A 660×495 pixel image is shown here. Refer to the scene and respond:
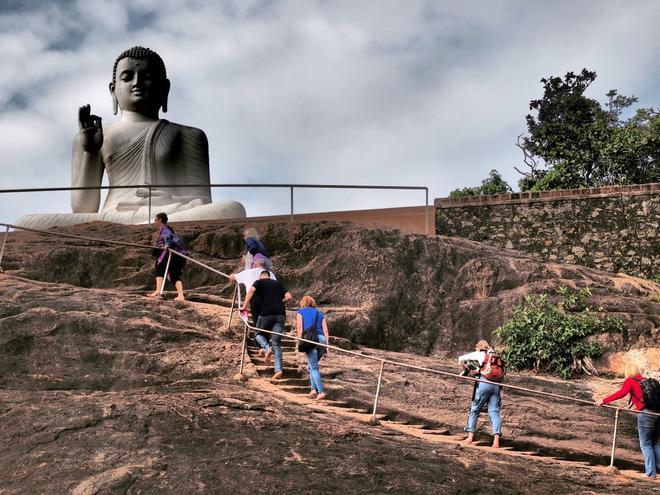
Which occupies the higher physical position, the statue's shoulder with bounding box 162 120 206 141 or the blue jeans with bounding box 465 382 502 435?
the statue's shoulder with bounding box 162 120 206 141

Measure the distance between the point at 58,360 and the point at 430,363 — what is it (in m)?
4.45

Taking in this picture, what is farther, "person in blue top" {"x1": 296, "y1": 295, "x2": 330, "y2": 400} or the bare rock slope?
"person in blue top" {"x1": 296, "y1": 295, "x2": 330, "y2": 400}

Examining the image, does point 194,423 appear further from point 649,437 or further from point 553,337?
point 553,337

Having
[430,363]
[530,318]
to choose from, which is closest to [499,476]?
[430,363]

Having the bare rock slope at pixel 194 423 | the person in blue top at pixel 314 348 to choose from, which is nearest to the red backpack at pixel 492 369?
the bare rock slope at pixel 194 423

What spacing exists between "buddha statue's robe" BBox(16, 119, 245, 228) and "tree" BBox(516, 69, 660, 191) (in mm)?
10364

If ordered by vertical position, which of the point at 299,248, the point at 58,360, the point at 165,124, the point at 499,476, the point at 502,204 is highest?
the point at 165,124

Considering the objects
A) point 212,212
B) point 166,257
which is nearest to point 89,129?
point 212,212

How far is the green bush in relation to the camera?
11406mm

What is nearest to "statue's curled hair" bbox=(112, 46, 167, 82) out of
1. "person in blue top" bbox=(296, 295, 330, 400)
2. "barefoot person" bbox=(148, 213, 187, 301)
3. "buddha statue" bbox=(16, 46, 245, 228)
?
"buddha statue" bbox=(16, 46, 245, 228)

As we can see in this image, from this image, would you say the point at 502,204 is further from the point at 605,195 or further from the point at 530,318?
the point at 530,318

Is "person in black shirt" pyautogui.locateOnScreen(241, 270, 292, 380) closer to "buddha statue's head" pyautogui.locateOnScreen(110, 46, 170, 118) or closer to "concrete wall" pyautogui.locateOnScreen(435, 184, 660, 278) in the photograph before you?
"concrete wall" pyautogui.locateOnScreen(435, 184, 660, 278)

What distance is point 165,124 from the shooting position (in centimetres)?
1859

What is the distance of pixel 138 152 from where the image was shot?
18125 millimetres
